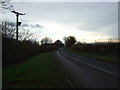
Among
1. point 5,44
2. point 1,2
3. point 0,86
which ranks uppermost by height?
point 1,2

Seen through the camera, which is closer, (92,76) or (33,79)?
(33,79)

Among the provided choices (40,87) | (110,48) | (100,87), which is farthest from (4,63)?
(110,48)

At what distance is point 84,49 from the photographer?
4447 cm

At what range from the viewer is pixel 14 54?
16750 mm

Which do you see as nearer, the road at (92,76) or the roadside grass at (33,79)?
the roadside grass at (33,79)

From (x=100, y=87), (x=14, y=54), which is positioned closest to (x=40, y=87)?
(x=100, y=87)

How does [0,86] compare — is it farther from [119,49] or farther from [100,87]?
[119,49]

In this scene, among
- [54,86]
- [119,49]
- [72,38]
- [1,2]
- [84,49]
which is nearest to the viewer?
[54,86]

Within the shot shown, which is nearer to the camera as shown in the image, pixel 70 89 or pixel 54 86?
pixel 70 89

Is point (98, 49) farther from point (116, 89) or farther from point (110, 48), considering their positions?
point (116, 89)

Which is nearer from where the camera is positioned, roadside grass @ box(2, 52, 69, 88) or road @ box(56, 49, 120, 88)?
roadside grass @ box(2, 52, 69, 88)

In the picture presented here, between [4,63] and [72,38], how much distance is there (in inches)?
4018

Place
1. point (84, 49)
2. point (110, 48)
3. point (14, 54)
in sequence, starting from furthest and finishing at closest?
point (84, 49)
point (110, 48)
point (14, 54)

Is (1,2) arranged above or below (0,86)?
above
